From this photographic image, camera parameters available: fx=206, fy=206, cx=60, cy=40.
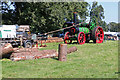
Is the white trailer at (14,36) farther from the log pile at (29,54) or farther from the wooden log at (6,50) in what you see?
the log pile at (29,54)

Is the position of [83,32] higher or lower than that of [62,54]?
higher

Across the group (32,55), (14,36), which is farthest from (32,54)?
(14,36)

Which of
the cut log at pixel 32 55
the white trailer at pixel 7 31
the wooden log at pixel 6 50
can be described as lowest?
the cut log at pixel 32 55

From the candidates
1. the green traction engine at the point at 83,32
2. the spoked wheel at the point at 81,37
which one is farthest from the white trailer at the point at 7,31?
the spoked wheel at the point at 81,37

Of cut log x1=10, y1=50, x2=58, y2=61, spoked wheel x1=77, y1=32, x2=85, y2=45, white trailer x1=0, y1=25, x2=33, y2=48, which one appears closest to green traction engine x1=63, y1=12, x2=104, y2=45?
spoked wheel x1=77, y1=32, x2=85, y2=45

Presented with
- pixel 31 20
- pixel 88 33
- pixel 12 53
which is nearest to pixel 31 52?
pixel 12 53

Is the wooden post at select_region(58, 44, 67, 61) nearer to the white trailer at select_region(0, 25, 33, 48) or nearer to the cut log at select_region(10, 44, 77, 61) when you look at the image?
the cut log at select_region(10, 44, 77, 61)

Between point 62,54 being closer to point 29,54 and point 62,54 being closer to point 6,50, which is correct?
point 29,54

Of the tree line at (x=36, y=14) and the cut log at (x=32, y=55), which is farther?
the tree line at (x=36, y=14)

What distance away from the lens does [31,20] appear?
1216 inches

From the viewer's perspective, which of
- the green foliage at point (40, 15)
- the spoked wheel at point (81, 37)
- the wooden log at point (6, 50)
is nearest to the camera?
the wooden log at point (6, 50)

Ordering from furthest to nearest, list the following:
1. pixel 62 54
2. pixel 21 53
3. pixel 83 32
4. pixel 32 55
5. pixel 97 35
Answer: pixel 97 35
pixel 83 32
pixel 32 55
pixel 21 53
pixel 62 54

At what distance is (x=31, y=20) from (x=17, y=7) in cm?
349

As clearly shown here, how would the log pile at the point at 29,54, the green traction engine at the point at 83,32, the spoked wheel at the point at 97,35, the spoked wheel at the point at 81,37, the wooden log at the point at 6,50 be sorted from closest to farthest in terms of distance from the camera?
the log pile at the point at 29,54 → the wooden log at the point at 6,50 → the spoked wheel at the point at 81,37 → the green traction engine at the point at 83,32 → the spoked wheel at the point at 97,35
